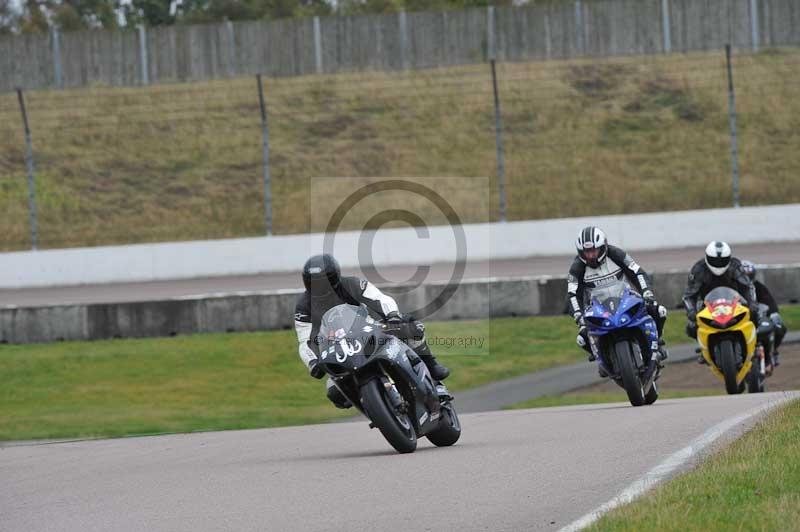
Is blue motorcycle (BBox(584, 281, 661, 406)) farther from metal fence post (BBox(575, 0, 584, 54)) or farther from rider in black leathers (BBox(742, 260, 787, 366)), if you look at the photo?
metal fence post (BBox(575, 0, 584, 54))

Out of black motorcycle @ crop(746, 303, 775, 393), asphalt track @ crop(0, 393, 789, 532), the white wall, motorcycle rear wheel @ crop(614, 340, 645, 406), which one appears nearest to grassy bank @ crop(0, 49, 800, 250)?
the white wall

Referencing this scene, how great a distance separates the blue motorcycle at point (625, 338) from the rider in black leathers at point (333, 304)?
3.04m

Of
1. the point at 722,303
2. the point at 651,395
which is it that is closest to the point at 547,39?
the point at 722,303

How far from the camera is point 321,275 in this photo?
9.23m

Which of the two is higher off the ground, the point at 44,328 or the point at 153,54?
the point at 153,54

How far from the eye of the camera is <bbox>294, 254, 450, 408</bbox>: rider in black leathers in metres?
9.22

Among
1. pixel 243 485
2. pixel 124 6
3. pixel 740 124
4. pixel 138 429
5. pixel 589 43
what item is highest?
pixel 124 6

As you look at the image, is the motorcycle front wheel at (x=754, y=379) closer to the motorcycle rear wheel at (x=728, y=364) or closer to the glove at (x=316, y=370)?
the motorcycle rear wheel at (x=728, y=364)

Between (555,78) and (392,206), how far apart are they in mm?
9858

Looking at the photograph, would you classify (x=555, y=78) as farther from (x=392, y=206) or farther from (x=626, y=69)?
(x=392, y=206)

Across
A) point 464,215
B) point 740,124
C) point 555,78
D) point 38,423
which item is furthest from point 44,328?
point 555,78

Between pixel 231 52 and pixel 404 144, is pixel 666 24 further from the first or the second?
pixel 231 52

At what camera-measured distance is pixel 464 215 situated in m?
29.1

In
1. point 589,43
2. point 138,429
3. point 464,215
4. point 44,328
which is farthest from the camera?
point 589,43
